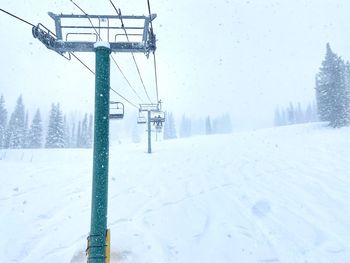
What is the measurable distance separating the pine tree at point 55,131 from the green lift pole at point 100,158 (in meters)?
54.3

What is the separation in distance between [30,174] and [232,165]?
11719 mm

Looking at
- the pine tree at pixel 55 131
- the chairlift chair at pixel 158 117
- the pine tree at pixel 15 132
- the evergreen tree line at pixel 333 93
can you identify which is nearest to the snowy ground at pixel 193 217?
the chairlift chair at pixel 158 117

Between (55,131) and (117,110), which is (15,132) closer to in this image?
(55,131)

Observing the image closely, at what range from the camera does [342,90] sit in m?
40.0

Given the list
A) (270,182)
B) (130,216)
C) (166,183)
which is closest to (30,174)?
(166,183)

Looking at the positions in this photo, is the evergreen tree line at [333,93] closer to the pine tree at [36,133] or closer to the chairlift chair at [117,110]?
the chairlift chair at [117,110]

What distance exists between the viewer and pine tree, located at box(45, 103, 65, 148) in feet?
177

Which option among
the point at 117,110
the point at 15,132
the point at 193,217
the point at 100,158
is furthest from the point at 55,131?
the point at 100,158

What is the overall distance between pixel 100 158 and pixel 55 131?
5596 cm

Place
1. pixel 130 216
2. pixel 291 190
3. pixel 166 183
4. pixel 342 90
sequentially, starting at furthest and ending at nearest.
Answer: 1. pixel 342 90
2. pixel 166 183
3. pixel 291 190
4. pixel 130 216

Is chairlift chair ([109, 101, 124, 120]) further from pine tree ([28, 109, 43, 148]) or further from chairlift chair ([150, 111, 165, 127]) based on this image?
pine tree ([28, 109, 43, 148])

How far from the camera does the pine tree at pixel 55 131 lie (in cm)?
5406

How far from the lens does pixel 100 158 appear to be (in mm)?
4516

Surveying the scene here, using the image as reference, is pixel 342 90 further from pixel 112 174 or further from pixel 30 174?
pixel 30 174
